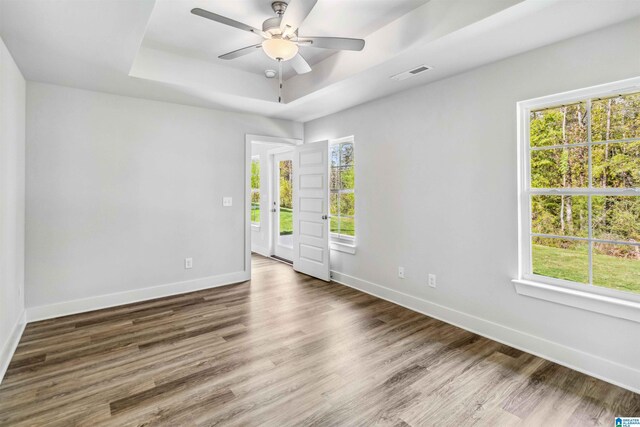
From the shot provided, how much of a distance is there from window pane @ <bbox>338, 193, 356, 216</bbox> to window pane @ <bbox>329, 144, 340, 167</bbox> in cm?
50

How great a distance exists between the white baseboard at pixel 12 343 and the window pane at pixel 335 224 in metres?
3.59

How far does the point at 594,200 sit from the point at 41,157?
5024 mm

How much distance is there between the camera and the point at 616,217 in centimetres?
231

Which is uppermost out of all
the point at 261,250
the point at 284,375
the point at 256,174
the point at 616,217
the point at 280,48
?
the point at 280,48

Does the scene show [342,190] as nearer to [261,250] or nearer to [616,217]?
[261,250]

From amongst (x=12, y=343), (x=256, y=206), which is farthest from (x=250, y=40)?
(x=256, y=206)

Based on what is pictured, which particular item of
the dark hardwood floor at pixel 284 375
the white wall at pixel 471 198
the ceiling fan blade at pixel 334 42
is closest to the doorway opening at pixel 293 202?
the white wall at pixel 471 198

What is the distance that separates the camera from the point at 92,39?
2.36 metres

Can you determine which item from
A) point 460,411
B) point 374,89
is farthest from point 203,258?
point 460,411

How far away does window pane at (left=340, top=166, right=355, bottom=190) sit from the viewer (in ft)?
14.7

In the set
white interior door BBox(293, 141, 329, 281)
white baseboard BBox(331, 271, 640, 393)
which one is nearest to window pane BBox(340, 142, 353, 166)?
white interior door BBox(293, 141, 329, 281)

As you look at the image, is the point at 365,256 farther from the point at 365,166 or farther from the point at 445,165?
the point at 445,165

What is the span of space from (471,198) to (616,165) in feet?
3.40

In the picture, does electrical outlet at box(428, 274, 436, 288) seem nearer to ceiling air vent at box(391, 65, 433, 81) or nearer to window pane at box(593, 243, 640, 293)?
window pane at box(593, 243, 640, 293)
